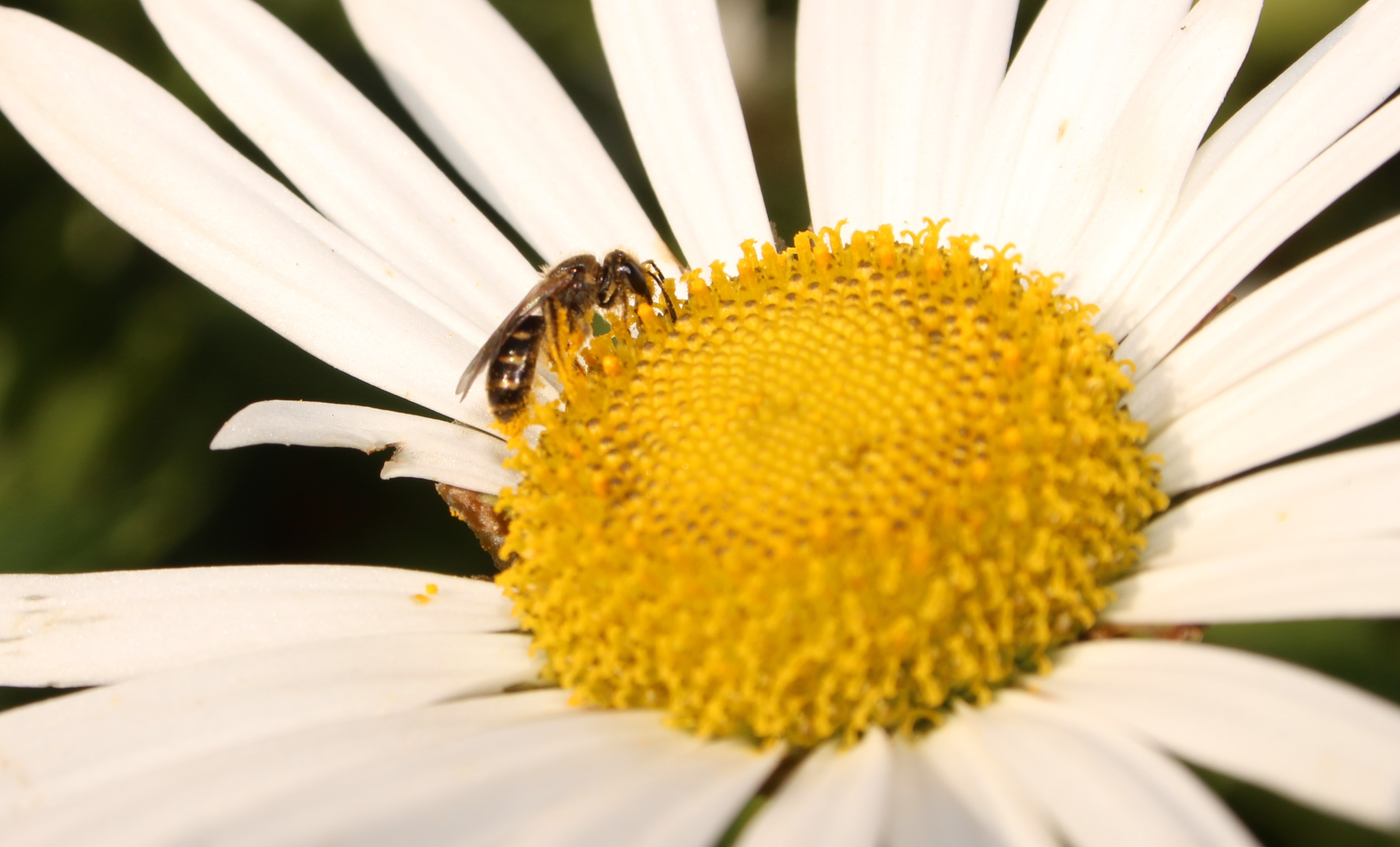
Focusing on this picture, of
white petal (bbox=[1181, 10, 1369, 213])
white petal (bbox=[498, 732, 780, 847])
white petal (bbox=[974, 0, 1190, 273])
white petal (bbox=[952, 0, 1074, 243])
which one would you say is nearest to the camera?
white petal (bbox=[498, 732, 780, 847])

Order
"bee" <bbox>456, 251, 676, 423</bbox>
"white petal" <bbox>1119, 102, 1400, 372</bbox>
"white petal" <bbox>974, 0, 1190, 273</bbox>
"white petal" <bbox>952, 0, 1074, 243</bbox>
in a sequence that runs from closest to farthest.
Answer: "white petal" <bbox>1119, 102, 1400, 372</bbox> < "bee" <bbox>456, 251, 676, 423</bbox> < "white petal" <bbox>974, 0, 1190, 273</bbox> < "white petal" <bbox>952, 0, 1074, 243</bbox>

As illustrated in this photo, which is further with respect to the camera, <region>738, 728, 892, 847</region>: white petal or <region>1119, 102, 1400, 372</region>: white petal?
<region>1119, 102, 1400, 372</region>: white petal

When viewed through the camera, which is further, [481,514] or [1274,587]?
[481,514]

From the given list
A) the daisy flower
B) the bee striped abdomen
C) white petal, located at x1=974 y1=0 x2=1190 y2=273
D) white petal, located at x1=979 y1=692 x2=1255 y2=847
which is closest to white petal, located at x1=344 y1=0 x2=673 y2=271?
the daisy flower

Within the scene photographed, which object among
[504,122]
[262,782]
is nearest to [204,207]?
[504,122]

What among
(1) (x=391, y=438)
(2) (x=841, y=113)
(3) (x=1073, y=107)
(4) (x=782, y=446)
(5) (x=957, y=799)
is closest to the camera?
(5) (x=957, y=799)

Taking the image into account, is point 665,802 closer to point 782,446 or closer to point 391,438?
point 782,446

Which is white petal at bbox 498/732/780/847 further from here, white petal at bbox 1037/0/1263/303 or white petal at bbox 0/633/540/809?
white petal at bbox 1037/0/1263/303

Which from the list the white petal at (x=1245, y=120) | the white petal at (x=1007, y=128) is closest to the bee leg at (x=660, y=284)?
the white petal at (x=1007, y=128)
